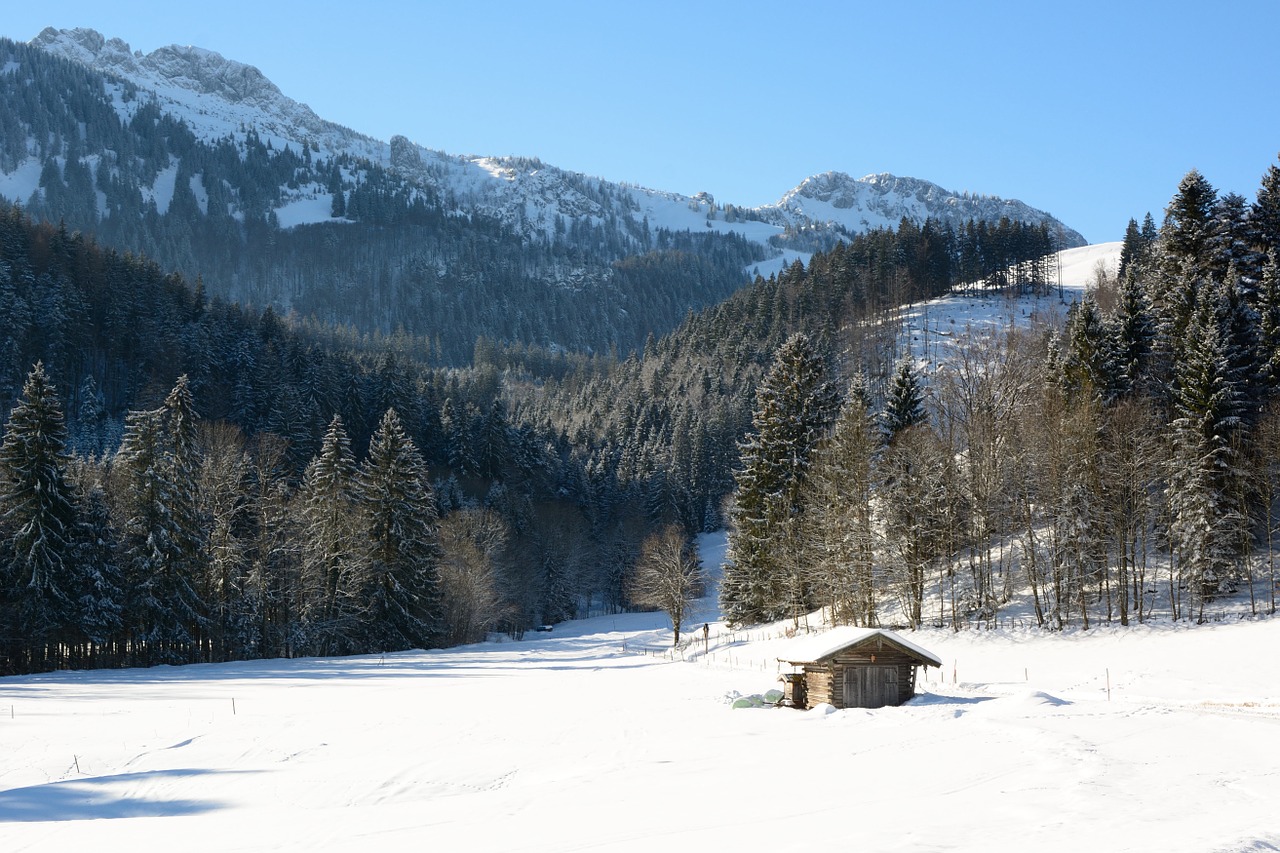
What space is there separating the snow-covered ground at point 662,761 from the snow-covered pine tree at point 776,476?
1437 centimetres

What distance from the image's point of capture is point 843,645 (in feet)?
93.8

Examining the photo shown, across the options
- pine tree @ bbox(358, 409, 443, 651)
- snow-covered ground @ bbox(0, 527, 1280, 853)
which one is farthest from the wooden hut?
pine tree @ bbox(358, 409, 443, 651)

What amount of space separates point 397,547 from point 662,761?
3554 centimetres

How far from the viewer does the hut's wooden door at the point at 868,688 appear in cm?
2908

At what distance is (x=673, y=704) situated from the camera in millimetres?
30031

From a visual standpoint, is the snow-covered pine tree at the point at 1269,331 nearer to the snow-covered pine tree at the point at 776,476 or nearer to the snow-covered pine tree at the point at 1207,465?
the snow-covered pine tree at the point at 1207,465

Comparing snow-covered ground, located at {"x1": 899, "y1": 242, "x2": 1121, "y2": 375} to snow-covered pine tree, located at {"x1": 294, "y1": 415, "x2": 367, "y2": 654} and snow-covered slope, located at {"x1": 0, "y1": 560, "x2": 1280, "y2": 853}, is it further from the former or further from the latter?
snow-covered slope, located at {"x1": 0, "y1": 560, "x2": 1280, "y2": 853}

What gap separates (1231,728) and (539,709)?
2068 centimetres

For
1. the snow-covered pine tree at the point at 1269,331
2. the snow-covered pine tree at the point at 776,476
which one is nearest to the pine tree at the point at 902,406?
the snow-covered pine tree at the point at 776,476

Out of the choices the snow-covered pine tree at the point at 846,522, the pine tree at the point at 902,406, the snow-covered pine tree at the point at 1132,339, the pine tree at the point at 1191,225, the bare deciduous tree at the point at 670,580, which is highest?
the pine tree at the point at 1191,225

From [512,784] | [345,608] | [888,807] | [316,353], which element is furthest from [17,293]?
[888,807]

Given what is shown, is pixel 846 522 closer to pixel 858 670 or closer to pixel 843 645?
pixel 858 670

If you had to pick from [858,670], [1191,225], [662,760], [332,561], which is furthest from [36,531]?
[1191,225]

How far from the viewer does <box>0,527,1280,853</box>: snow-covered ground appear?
13.6m
